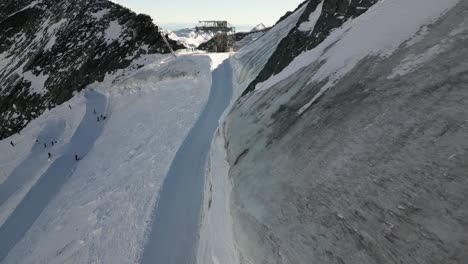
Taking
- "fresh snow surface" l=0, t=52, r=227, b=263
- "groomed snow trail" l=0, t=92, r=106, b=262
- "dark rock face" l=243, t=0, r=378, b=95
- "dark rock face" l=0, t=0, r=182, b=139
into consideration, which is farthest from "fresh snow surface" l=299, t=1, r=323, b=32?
"dark rock face" l=0, t=0, r=182, b=139

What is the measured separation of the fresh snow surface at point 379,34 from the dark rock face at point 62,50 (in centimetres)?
3705

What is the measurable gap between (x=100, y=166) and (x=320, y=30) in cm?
1454

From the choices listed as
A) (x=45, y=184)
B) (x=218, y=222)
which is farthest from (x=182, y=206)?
(x=45, y=184)

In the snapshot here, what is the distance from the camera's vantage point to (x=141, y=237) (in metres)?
13.7

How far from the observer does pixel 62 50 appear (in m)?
53.1

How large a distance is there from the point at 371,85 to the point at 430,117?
2243mm

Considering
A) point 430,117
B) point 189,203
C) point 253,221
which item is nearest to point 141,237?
point 189,203

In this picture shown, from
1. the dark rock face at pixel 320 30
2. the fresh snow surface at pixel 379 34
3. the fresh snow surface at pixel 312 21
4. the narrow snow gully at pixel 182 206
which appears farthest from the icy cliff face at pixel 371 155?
the fresh snow surface at pixel 312 21

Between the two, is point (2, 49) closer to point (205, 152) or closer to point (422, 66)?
point (205, 152)

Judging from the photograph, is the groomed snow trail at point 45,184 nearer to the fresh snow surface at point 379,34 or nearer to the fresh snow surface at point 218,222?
the fresh snow surface at point 218,222

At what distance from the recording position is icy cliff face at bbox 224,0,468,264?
225 inches

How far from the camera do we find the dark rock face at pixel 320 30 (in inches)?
701

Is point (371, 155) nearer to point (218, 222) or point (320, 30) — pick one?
point (218, 222)

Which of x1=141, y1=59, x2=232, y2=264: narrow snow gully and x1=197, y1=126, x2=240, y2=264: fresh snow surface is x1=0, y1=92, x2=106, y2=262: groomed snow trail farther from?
x1=197, y1=126, x2=240, y2=264: fresh snow surface
